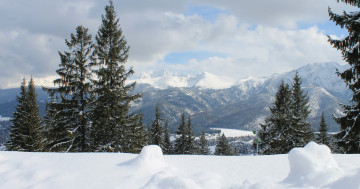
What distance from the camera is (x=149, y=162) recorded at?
7.72m

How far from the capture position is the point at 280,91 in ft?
78.6

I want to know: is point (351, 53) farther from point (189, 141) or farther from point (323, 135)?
point (189, 141)

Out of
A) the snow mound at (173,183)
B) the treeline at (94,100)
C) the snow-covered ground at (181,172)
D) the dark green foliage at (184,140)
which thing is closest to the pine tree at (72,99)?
the treeline at (94,100)

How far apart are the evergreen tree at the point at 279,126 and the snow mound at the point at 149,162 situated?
18.2 meters

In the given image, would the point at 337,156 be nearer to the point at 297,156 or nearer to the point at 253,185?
the point at 297,156

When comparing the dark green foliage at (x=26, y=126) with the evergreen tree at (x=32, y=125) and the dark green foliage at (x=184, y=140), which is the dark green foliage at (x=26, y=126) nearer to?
the evergreen tree at (x=32, y=125)

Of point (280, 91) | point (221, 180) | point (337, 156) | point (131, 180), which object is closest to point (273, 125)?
point (280, 91)

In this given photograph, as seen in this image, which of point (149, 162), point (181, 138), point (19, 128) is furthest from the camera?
point (181, 138)

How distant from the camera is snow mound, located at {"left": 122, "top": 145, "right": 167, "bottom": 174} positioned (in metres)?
7.49

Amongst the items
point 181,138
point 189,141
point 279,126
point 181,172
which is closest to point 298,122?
point 279,126

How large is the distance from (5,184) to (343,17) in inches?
564

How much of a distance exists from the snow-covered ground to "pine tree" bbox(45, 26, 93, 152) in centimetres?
695

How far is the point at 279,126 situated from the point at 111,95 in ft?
56.6

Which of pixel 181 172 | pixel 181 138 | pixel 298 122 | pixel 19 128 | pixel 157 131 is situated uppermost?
pixel 298 122
